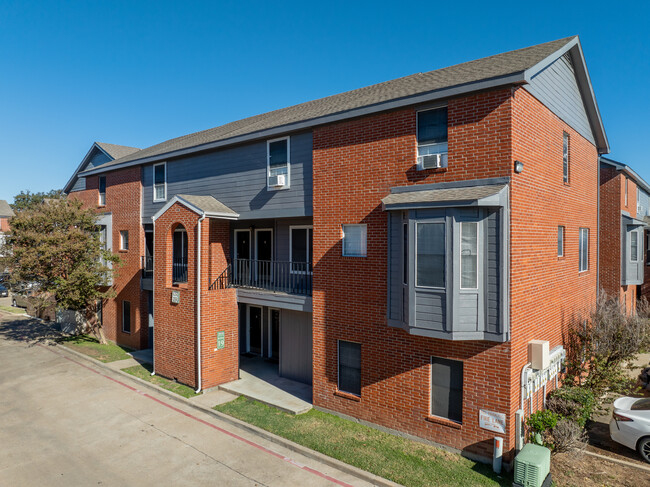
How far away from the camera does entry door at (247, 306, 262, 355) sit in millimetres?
16703

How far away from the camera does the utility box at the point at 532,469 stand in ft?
24.0

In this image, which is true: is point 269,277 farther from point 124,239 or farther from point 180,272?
point 124,239

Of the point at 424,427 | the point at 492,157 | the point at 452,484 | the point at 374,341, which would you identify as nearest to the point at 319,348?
the point at 374,341

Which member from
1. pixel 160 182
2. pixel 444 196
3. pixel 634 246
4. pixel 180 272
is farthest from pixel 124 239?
pixel 634 246

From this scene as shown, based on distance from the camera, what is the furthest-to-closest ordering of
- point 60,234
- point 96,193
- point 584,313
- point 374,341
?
Result: point 96,193, point 60,234, point 584,313, point 374,341

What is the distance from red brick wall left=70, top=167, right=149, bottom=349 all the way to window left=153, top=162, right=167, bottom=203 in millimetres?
1033

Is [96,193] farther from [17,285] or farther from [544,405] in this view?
[544,405]

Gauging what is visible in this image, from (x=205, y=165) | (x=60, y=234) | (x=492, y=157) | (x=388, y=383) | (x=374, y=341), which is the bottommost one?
(x=388, y=383)

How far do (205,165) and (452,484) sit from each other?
12.9 m

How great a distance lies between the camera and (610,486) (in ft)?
25.3

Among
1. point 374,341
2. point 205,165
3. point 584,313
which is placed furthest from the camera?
point 205,165

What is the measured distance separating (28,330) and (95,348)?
24.9ft

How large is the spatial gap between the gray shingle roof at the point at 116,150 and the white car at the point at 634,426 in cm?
2448

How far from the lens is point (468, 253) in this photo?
8391 millimetres
